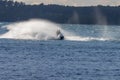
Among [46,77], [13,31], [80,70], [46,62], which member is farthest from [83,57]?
[13,31]

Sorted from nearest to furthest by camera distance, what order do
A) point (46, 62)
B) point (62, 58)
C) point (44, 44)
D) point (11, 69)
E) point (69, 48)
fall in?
point (11, 69) < point (46, 62) < point (62, 58) < point (69, 48) < point (44, 44)

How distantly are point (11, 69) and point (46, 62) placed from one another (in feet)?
25.0

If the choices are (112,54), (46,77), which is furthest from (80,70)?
(112,54)

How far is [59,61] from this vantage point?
7156cm

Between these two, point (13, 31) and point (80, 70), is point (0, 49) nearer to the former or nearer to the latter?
point (80, 70)

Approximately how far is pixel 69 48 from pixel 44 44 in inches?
293

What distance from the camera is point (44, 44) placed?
97.2 m

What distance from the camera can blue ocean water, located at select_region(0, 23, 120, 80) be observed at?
60000 millimetres

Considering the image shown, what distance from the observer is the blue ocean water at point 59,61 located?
6000 cm

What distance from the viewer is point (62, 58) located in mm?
75062

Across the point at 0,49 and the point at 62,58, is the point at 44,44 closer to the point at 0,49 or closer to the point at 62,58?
the point at 0,49

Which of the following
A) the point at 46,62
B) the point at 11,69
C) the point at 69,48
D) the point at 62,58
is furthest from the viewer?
the point at 69,48

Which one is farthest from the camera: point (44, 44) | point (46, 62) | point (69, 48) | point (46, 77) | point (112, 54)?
point (44, 44)

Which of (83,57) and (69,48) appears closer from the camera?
(83,57)
